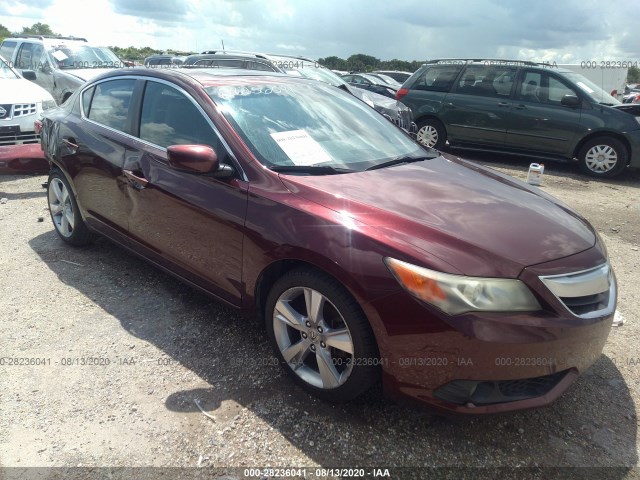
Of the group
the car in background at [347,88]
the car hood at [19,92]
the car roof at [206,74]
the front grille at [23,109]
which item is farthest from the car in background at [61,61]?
the car roof at [206,74]

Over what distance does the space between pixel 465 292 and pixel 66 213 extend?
367 cm

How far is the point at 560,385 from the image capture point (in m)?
2.18

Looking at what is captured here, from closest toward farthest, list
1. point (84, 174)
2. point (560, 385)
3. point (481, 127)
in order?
point (560, 385) → point (84, 174) → point (481, 127)

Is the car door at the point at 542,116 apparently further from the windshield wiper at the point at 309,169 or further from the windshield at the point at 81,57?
the windshield at the point at 81,57

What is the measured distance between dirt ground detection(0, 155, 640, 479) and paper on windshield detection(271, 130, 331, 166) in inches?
45.5

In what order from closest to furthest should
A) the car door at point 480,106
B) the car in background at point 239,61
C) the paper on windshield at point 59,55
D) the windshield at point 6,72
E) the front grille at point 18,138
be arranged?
the front grille at point 18,138 → the windshield at point 6,72 → the car door at point 480,106 → the car in background at point 239,61 → the paper on windshield at point 59,55

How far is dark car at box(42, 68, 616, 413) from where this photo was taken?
6.68 ft

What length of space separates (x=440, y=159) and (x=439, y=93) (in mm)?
6614

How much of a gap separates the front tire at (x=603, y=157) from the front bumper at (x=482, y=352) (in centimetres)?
684

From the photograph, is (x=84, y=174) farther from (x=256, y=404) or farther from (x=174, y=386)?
(x=256, y=404)

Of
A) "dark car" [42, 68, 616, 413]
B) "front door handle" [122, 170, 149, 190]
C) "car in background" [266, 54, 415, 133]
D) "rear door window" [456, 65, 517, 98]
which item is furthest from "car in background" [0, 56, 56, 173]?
"rear door window" [456, 65, 517, 98]

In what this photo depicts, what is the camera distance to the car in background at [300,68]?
330 inches

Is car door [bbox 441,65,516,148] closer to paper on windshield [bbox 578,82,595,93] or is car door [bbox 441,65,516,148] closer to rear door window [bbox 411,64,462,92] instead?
rear door window [bbox 411,64,462,92]

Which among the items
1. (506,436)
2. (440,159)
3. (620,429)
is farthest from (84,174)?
(620,429)
